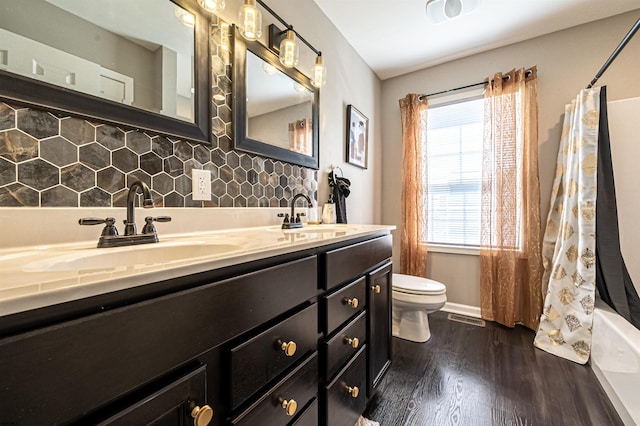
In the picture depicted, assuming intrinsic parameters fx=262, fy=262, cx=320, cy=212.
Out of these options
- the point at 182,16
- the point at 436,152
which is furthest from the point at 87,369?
the point at 436,152

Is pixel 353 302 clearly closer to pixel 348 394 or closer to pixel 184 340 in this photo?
pixel 348 394

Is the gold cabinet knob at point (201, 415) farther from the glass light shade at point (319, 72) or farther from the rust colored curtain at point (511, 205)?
the rust colored curtain at point (511, 205)

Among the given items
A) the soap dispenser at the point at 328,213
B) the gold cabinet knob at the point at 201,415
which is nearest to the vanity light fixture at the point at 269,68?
the soap dispenser at the point at 328,213

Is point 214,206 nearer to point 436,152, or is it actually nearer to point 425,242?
point 425,242

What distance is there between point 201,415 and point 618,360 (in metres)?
1.94

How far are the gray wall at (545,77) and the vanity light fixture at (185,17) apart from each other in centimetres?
217

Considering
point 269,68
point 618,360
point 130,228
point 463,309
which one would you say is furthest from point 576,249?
point 130,228

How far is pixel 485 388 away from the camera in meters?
1.43

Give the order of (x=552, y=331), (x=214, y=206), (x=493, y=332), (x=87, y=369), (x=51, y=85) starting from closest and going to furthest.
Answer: (x=87, y=369)
(x=51, y=85)
(x=214, y=206)
(x=552, y=331)
(x=493, y=332)

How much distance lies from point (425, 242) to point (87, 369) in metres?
2.57

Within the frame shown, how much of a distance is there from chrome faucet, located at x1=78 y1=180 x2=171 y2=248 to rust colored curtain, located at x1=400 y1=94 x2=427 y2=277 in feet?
7.40

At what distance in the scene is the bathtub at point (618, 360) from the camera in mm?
1163

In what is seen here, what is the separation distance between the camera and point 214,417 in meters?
0.53

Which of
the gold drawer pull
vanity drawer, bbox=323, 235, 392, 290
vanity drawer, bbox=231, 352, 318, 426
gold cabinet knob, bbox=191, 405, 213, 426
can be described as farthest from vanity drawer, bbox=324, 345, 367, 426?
gold cabinet knob, bbox=191, 405, 213, 426
